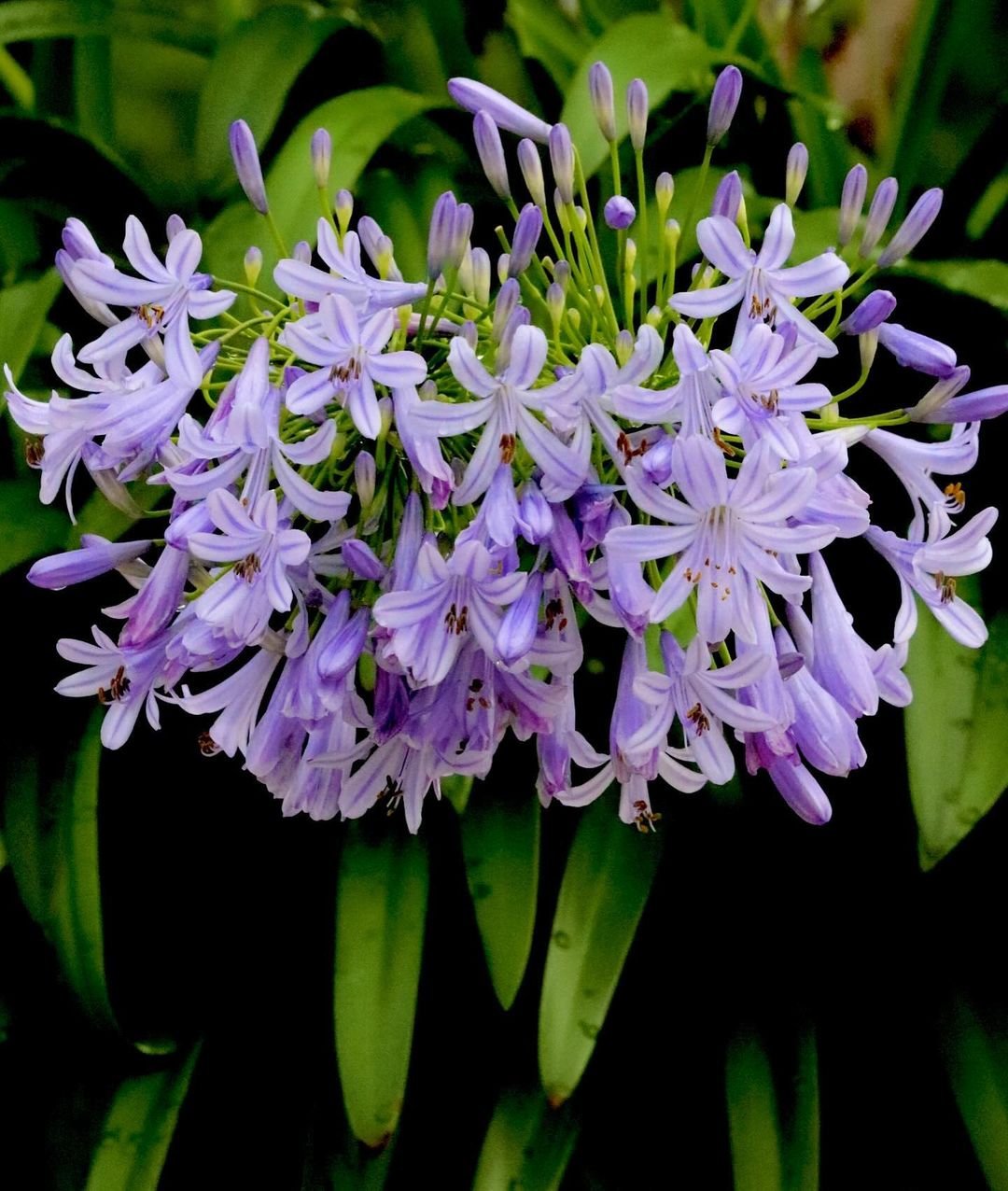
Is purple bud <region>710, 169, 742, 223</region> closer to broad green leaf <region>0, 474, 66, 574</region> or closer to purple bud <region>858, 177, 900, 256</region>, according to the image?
purple bud <region>858, 177, 900, 256</region>

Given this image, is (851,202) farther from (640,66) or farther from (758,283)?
(640,66)

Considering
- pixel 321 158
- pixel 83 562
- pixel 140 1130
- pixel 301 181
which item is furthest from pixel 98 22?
pixel 140 1130

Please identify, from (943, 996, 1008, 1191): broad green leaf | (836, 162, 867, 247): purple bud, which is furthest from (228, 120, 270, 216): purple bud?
(943, 996, 1008, 1191): broad green leaf

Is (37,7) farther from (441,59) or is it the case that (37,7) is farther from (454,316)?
(454,316)

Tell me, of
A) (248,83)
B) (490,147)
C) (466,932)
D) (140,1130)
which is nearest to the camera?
(490,147)

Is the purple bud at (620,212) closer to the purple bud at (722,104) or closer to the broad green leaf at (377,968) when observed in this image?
the purple bud at (722,104)

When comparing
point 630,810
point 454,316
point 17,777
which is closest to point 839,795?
point 630,810

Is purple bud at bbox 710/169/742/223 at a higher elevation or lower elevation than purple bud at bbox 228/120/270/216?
higher
